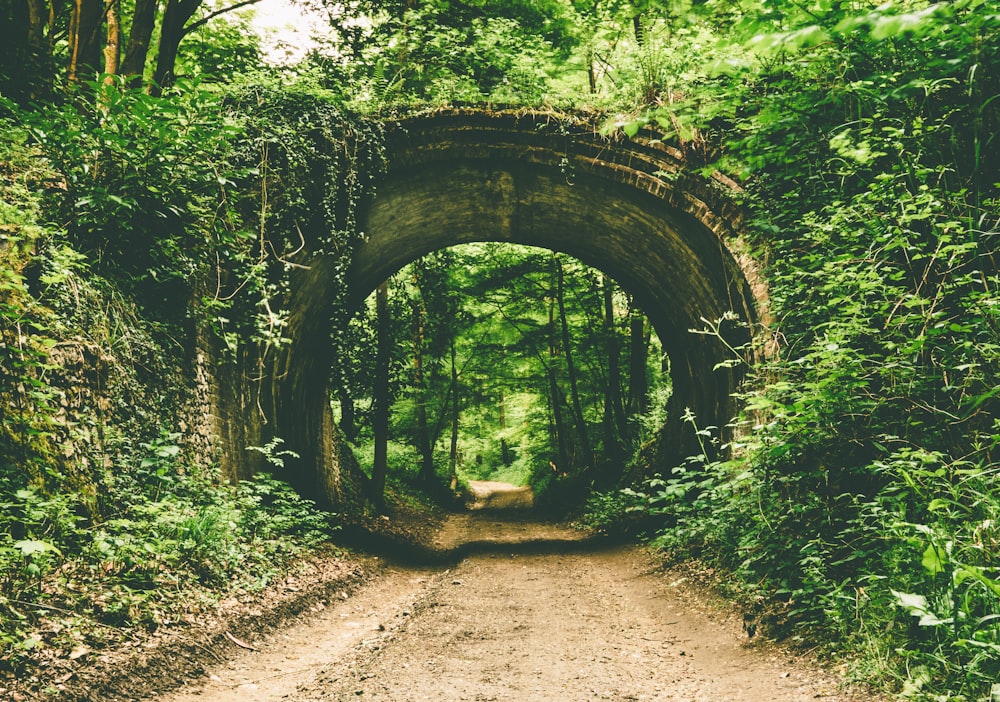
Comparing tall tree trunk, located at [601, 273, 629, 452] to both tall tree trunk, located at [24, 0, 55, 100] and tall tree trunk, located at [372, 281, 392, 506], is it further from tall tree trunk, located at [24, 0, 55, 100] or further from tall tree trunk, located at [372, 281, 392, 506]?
tall tree trunk, located at [24, 0, 55, 100]

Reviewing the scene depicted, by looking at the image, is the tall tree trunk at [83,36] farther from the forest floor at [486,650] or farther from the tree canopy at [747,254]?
the forest floor at [486,650]

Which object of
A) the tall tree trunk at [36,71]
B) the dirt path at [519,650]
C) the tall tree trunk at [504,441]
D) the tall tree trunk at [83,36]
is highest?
the tall tree trunk at [83,36]

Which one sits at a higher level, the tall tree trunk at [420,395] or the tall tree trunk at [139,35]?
the tall tree trunk at [139,35]

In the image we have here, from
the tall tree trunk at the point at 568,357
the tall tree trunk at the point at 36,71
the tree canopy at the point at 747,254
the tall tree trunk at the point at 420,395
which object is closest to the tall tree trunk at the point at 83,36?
the tree canopy at the point at 747,254

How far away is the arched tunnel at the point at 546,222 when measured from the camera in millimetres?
8117

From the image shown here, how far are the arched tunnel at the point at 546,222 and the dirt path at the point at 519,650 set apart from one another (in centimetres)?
306

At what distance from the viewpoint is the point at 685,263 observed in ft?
28.1

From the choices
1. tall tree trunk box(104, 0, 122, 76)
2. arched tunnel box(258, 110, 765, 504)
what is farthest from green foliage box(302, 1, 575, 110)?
tall tree trunk box(104, 0, 122, 76)

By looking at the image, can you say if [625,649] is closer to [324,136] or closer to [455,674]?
[455,674]

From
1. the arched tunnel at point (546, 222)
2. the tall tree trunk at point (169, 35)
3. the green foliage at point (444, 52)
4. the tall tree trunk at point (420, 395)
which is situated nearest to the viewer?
the tall tree trunk at point (169, 35)

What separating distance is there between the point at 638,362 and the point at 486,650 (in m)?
10.7

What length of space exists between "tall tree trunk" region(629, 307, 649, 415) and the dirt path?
6.94 meters

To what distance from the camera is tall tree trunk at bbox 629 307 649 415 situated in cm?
1377

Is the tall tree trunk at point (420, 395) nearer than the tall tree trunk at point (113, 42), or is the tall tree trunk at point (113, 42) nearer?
the tall tree trunk at point (113, 42)
